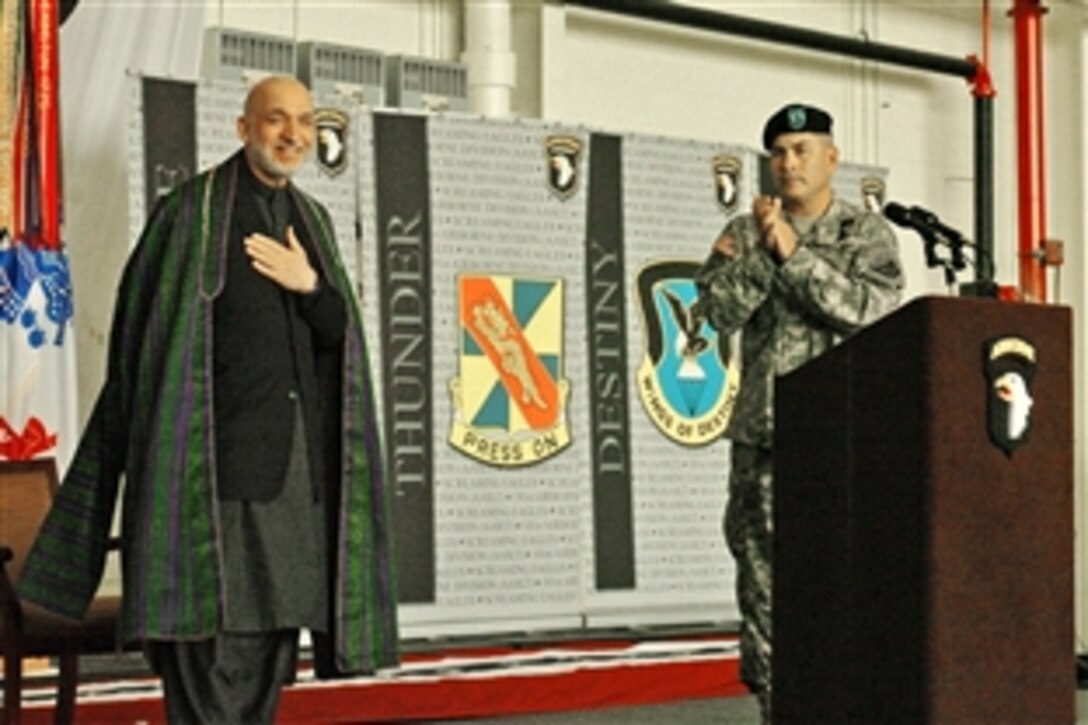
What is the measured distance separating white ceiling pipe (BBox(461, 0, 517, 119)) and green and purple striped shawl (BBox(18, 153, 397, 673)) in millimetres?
2932

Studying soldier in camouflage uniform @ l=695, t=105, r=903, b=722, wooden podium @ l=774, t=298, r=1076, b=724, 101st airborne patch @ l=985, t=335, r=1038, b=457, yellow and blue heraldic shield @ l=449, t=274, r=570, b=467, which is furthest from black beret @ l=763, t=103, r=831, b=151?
yellow and blue heraldic shield @ l=449, t=274, r=570, b=467

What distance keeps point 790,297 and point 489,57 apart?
10.3ft

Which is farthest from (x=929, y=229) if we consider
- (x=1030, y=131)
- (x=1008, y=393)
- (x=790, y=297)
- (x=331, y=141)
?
(x=1030, y=131)

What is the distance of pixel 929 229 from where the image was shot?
11.8 ft

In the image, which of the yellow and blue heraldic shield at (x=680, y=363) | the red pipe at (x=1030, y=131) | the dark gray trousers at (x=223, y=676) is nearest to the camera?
the dark gray trousers at (x=223, y=676)

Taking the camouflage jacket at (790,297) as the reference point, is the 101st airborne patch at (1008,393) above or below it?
below

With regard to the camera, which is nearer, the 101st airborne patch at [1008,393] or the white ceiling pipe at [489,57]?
the 101st airborne patch at [1008,393]

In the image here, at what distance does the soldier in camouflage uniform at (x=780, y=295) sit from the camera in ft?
13.3

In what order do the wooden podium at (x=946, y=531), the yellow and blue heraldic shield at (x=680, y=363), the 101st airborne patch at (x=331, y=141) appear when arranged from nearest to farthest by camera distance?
the wooden podium at (x=946, y=531)
the 101st airborne patch at (x=331, y=141)
the yellow and blue heraldic shield at (x=680, y=363)

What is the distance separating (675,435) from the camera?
6.93 metres

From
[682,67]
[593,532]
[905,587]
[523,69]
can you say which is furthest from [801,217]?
[682,67]

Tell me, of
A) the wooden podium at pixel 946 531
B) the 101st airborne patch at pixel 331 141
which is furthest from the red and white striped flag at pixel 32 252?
the wooden podium at pixel 946 531

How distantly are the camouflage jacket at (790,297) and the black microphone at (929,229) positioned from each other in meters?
0.40

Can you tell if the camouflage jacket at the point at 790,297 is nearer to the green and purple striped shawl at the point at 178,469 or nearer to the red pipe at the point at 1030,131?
the green and purple striped shawl at the point at 178,469
